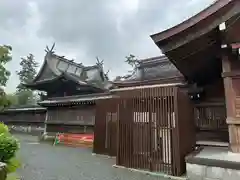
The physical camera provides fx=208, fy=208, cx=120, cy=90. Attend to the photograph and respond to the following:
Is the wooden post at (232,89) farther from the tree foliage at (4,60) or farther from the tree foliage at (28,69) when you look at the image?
the tree foliage at (28,69)

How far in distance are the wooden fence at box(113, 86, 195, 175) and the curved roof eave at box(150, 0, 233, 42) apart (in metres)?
1.29

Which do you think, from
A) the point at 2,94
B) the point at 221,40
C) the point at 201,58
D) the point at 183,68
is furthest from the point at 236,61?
the point at 2,94

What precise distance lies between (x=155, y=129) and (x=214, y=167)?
1643 mm

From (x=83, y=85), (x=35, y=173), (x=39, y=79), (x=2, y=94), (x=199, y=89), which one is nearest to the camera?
(x=35, y=173)

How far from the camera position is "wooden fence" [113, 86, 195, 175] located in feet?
16.6

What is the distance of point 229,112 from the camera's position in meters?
4.61

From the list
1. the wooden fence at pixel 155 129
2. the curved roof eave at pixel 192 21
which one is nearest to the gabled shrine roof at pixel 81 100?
the wooden fence at pixel 155 129

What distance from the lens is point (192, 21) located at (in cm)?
460

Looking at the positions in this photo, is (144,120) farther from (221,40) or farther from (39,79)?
(39,79)

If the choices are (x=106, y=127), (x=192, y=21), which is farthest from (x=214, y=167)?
(x=106, y=127)

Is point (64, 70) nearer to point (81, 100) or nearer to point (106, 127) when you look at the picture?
point (81, 100)

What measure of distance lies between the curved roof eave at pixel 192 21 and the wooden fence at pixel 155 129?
1293 mm

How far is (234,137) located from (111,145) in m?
4.68

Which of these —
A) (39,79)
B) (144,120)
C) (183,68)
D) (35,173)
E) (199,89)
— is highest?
(39,79)
